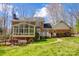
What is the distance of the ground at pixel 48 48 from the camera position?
4.89 meters

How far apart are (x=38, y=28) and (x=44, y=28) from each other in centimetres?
6

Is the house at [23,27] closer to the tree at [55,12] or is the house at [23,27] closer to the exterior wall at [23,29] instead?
the exterior wall at [23,29]

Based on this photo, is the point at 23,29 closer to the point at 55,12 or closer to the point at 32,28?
the point at 32,28

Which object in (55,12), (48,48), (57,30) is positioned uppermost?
(55,12)

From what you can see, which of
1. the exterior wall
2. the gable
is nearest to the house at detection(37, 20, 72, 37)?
the gable

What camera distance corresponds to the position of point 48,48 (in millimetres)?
4918

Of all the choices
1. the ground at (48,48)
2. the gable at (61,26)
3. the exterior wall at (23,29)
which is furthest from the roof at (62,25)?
the exterior wall at (23,29)

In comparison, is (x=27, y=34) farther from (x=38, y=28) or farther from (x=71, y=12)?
(x=71, y=12)

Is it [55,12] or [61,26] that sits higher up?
[55,12]

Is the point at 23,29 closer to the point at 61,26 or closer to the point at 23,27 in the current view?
the point at 23,27

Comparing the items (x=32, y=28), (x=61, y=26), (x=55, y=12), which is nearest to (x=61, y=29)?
(x=61, y=26)

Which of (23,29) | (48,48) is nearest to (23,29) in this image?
(23,29)

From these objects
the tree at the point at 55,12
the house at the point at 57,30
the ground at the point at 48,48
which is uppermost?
the tree at the point at 55,12

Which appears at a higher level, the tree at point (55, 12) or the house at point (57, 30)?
the tree at point (55, 12)
